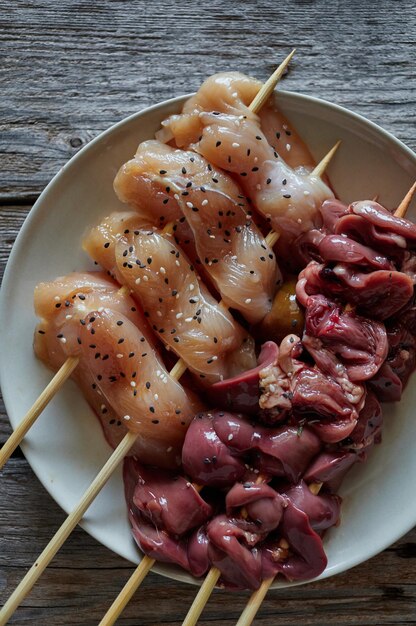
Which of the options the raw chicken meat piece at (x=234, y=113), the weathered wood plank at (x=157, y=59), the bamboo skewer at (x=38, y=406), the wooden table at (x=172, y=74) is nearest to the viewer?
the bamboo skewer at (x=38, y=406)

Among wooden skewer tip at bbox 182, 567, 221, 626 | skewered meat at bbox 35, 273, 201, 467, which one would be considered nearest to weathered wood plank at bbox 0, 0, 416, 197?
skewered meat at bbox 35, 273, 201, 467

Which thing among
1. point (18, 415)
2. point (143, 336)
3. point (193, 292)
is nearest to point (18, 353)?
point (18, 415)

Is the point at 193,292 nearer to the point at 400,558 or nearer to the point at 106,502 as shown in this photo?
the point at 106,502

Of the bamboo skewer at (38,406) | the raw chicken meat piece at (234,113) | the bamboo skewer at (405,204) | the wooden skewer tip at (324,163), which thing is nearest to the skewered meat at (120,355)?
the bamboo skewer at (38,406)

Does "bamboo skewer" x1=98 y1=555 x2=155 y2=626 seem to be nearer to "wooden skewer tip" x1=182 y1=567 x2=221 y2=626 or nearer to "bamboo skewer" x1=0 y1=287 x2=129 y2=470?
"wooden skewer tip" x1=182 y1=567 x2=221 y2=626

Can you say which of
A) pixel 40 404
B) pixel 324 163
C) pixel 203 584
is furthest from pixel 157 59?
pixel 203 584

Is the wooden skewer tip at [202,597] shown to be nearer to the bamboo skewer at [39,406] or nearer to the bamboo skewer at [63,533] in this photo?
the bamboo skewer at [63,533]
